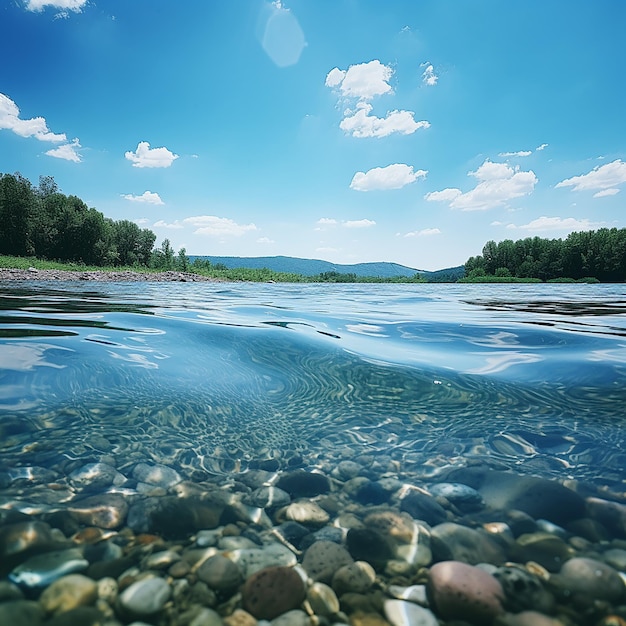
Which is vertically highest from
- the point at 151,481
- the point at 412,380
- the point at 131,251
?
the point at 131,251

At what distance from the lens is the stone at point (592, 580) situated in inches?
41.2

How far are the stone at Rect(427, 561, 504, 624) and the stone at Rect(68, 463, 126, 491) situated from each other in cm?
135

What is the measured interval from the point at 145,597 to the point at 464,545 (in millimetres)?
1026

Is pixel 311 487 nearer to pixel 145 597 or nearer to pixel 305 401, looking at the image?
Answer: pixel 145 597

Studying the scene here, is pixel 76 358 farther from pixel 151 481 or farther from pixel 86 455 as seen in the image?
pixel 151 481

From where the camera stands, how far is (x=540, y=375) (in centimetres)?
315

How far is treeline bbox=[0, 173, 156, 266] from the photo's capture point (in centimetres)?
5253

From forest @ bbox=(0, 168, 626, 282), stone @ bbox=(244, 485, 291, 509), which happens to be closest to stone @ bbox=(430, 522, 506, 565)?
stone @ bbox=(244, 485, 291, 509)

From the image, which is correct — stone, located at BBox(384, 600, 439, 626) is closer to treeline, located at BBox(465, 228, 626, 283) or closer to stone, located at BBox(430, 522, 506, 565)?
stone, located at BBox(430, 522, 506, 565)

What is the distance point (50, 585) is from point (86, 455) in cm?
91

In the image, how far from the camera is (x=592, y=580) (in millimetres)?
1095

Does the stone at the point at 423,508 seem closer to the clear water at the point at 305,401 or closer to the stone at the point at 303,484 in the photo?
the clear water at the point at 305,401

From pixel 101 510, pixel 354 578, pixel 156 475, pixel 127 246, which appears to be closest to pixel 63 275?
pixel 156 475

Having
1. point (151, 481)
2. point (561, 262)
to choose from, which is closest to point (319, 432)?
point (151, 481)
